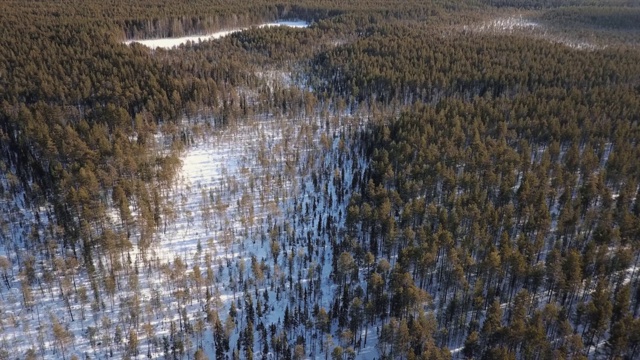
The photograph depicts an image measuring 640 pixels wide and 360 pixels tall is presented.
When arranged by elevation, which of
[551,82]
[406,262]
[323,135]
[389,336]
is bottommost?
[389,336]

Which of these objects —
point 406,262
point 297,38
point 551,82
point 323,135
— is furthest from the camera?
point 297,38

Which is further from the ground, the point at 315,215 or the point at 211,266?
the point at 315,215

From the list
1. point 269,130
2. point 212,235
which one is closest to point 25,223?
point 212,235

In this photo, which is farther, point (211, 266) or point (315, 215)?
point (315, 215)

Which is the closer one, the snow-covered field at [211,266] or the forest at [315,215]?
the forest at [315,215]

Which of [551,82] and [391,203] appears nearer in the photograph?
[391,203]

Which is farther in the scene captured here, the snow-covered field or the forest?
the snow-covered field

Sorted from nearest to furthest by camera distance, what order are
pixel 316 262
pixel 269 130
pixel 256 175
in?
1. pixel 316 262
2. pixel 256 175
3. pixel 269 130

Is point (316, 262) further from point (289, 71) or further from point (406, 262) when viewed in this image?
point (289, 71)
